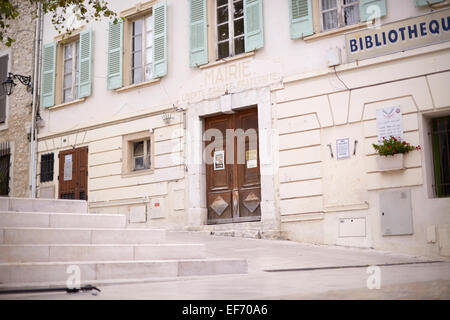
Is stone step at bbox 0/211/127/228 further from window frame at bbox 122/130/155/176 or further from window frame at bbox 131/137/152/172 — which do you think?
window frame at bbox 131/137/152/172

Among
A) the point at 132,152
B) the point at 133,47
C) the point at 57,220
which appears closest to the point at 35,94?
the point at 133,47

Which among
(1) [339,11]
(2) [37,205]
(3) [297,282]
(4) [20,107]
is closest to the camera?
(3) [297,282]

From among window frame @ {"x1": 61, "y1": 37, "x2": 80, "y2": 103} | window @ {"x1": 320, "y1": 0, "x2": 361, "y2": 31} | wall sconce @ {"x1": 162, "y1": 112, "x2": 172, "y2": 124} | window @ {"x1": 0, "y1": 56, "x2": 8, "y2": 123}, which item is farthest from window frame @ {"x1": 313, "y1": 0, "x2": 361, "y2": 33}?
window @ {"x1": 0, "y1": 56, "x2": 8, "y2": 123}

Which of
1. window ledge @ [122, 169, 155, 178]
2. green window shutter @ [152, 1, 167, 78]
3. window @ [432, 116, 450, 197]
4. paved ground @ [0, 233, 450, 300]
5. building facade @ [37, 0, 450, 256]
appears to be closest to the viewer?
paved ground @ [0, 233, 450, 300]

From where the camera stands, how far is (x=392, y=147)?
10320 mm

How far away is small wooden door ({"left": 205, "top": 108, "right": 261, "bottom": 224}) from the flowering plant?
3027 mm

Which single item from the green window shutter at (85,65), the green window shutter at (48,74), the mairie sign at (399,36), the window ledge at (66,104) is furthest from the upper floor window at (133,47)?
the mairie sign at (399,36)

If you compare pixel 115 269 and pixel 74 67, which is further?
pixel 74 67

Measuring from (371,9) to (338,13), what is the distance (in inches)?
33.9

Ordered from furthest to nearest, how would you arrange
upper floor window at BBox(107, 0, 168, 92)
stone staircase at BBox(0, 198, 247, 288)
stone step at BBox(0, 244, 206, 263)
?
upper floor window at BBox(107, 0, 168, 92) < stone step at BBox(0, 244, 206, 263) < stone staircase at BBox(0, 198, 247, 288)

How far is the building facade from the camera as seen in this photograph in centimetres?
1040

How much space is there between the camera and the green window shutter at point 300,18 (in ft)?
39.0

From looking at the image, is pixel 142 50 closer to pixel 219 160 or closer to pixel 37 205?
pixel 219 160

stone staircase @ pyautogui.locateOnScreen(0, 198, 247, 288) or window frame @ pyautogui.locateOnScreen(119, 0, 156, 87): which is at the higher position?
window frame @ pyautogui.locateOnScreen(119, 0, 156, 87)
